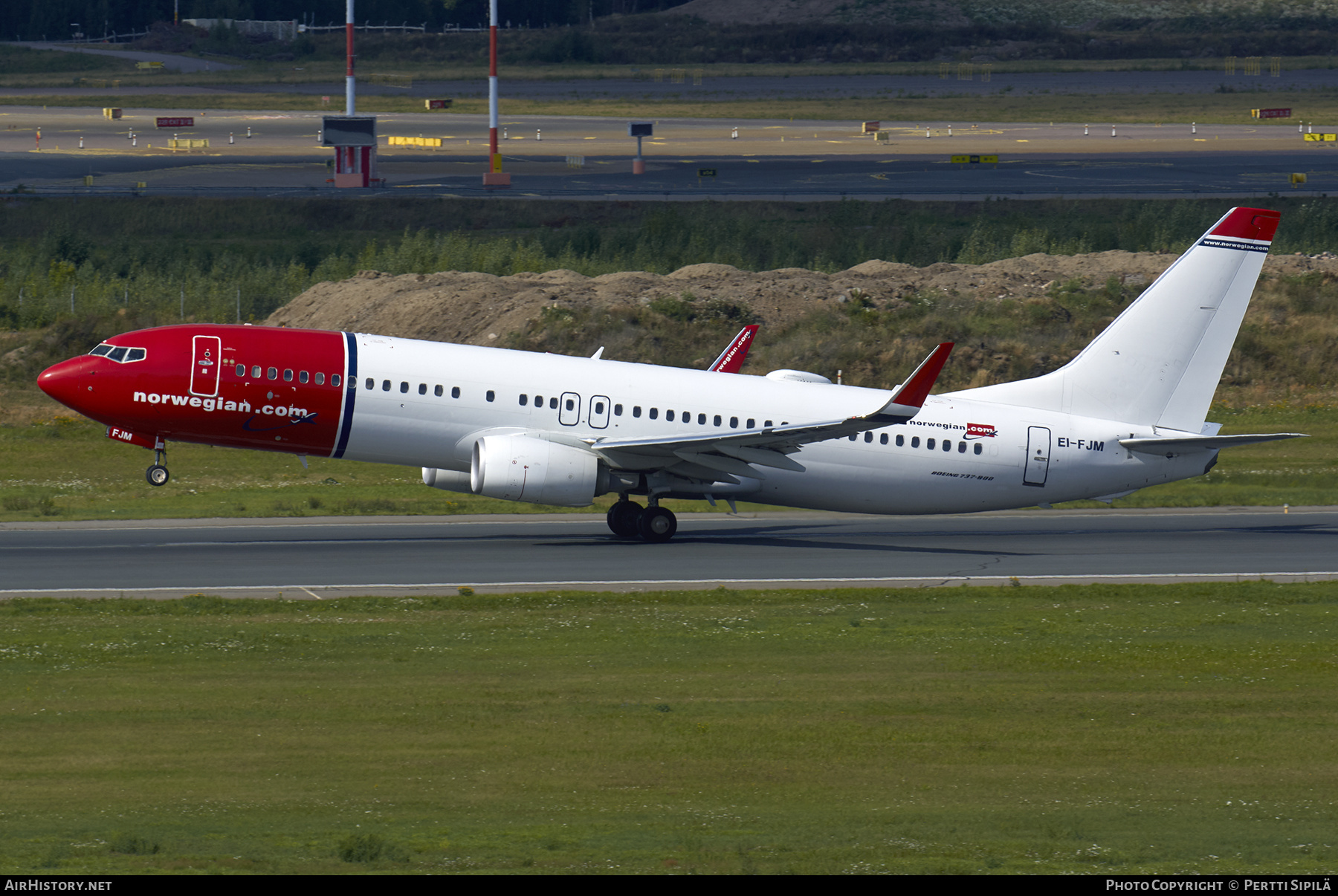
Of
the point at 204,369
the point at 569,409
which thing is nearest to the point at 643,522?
the point at 569,409

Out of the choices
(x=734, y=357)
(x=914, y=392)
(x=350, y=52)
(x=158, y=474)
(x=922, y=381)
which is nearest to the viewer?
(x=922, y=381)

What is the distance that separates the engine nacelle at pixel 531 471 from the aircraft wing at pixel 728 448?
861mm

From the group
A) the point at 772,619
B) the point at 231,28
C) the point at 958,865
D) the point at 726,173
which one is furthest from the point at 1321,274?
the point at 231,28

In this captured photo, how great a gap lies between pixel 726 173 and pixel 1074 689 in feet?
261

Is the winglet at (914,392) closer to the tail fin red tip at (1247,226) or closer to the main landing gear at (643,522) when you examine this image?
the main landing gear at (643,522)

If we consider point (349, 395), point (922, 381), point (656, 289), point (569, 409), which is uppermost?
point (656, 289)

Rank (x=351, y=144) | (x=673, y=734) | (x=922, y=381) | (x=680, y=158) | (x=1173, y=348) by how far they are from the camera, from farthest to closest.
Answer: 1. (x=680, y=158)
2. (x=351, y=144)
3. (x=1173, y=348)
4. (x=922, y=381)
5. (x=673, y=734)

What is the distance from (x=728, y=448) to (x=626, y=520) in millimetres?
3446

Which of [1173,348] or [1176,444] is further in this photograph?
[1173,348]

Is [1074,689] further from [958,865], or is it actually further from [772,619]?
[958,865]

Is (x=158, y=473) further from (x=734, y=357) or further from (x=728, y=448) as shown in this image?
(x=734, y=357)

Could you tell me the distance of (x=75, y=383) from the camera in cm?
3534

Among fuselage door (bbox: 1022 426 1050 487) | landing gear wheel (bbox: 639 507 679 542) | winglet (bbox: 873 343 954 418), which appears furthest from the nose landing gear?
fuselage door (bbox: 1022 426 1050 487)
